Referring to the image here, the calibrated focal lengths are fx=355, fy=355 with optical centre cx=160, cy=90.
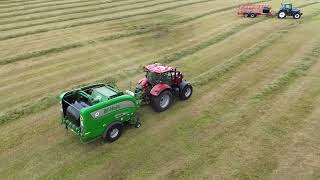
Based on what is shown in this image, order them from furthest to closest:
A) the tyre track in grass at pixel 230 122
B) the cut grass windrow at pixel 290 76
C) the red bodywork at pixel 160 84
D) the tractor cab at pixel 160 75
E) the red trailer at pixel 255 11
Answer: the red trailer at pixel 255 11 < the cut grass windrow at pixel 290 76 < the tractor cab at pixel 160 75 < the red bodywork at pixel 160 84 < the tyre track in grass at pixel 230 122

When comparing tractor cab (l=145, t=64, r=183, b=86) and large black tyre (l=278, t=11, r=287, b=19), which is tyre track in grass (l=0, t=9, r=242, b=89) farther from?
tractor cab (l=145, t=64, r=183, b=86)

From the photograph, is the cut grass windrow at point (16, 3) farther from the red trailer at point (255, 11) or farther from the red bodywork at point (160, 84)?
the red bodywork at point (160, 84)

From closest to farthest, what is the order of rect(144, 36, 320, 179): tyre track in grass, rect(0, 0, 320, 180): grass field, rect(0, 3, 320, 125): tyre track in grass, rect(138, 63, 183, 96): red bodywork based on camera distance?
rect(144, 36, 320, 179): tyre track in grass, rect(0, 0, 320, 180): grass field, rect(138, 63, 183, 96): red bodywork, rect(0, 3, 320, 125): tyre track in grass

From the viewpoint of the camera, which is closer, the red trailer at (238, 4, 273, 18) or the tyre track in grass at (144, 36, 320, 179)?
the tyre track in grass at (144, 36, 320, 179)

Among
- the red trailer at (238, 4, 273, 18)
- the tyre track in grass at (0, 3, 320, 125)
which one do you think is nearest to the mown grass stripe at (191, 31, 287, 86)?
the tyre track in grass at (0, 3, 320, 125)

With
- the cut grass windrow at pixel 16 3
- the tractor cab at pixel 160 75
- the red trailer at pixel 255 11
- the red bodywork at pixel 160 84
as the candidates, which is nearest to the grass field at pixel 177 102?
the red bodywork at pixel 160 84

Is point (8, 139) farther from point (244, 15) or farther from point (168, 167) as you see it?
point (244, 15)
